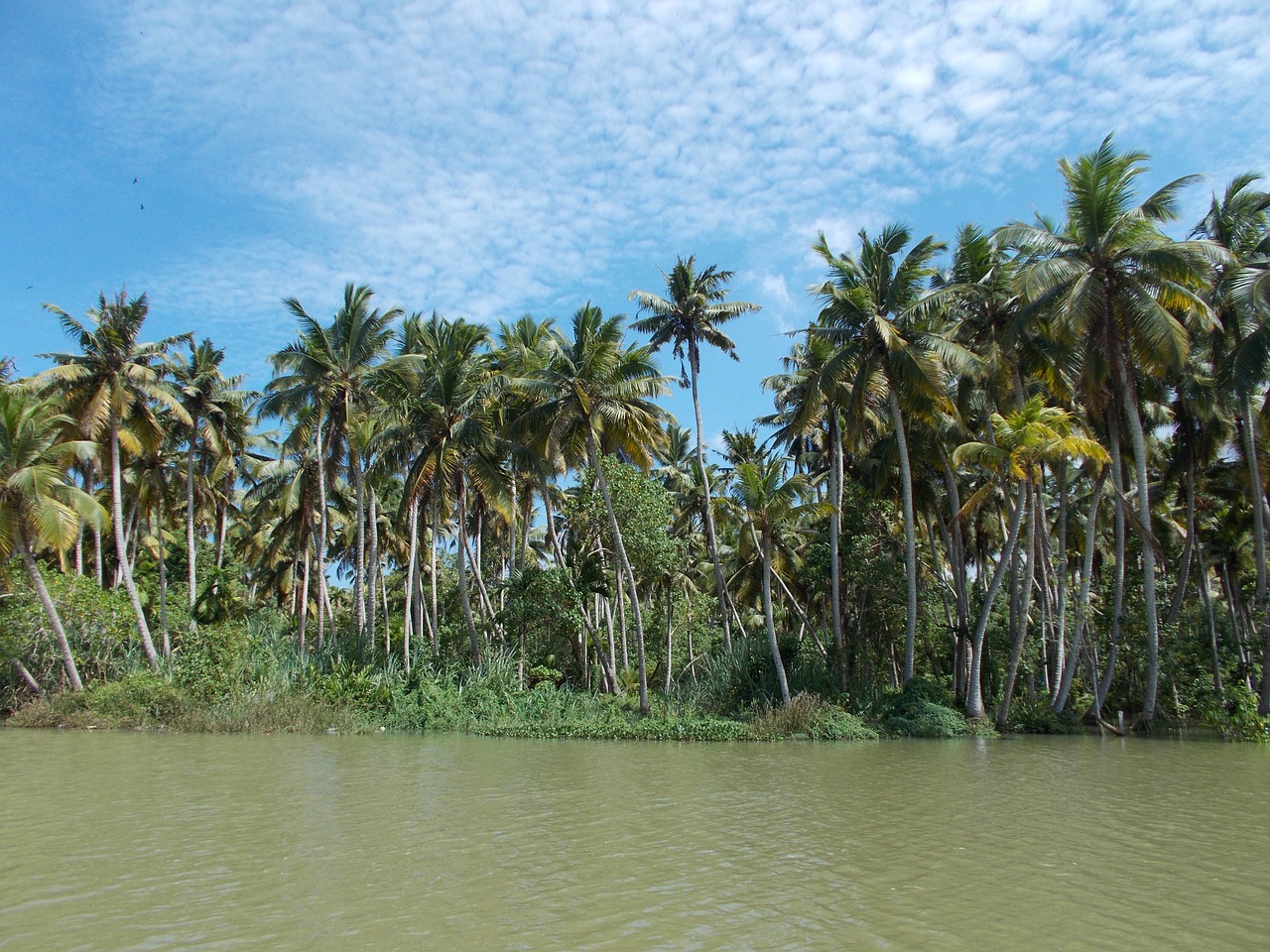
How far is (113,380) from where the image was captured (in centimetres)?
2688

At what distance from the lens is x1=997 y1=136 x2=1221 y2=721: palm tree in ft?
67.5

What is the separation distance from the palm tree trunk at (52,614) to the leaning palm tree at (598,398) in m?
14.3

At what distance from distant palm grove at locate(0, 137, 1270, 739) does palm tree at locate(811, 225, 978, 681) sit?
0.34 feet

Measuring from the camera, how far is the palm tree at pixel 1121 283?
67.5 ft

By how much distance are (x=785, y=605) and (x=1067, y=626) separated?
1716 centimetres

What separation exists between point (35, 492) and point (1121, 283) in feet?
95.3

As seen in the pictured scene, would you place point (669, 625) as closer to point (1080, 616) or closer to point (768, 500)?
point (768, 500)

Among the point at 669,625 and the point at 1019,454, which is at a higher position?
the point at 1019,454

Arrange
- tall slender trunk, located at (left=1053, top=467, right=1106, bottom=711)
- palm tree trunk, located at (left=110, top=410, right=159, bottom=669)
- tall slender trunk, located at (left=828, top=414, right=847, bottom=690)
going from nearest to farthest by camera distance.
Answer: tall slender trunk, located at (left=1053, top=467, right=1106, bottom=711) < tall slender trunk, located at (left=828, top=414, right=847, bottom=690) < palm tree trunk, located at (left=110, top=410, right=159, bottom=669)

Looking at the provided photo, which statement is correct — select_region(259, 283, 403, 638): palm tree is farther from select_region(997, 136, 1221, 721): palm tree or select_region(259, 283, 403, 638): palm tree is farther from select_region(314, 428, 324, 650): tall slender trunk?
select_region(997, 136, 1221, 721): palm tree

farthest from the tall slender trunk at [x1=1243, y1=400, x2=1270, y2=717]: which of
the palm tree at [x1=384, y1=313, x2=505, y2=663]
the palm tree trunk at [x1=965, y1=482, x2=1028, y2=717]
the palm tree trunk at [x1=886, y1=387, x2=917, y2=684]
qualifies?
the palm tree at [x1=384, y1=313, x2=505, y2=663]

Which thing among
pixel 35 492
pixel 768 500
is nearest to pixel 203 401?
pixel 35 492

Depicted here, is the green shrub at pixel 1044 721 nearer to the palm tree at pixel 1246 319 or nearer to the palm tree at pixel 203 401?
the palm tree at pixel 1246 319

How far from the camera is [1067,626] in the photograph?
86.6 ft
